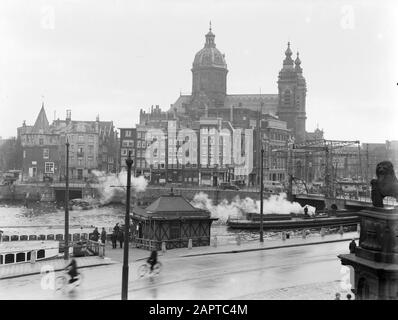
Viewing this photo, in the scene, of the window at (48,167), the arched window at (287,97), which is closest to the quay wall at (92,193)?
the window at (48,167)

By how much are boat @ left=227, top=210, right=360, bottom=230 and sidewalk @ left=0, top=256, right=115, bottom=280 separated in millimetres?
33006

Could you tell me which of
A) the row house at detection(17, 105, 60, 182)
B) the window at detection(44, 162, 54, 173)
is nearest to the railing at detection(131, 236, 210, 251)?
the row house at detection(17, 105, 60, 182)

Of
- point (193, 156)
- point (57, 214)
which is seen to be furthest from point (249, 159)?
point (57, 214)

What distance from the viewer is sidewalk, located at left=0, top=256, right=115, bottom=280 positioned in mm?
22763

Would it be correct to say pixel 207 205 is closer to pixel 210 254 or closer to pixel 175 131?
pixel 175 131

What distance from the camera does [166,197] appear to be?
3350cm

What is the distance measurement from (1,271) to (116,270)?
516 cm

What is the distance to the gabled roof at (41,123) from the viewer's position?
10594cm

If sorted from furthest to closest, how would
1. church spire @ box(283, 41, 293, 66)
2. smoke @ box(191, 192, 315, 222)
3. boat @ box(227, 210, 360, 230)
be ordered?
1. church spire @ box(283, 41, 293, 66)
2. smoke @ box(191, 192, 315, 222)
3. boat @ box(227, 210, 360, 230)

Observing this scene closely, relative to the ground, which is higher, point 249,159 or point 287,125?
point 287,125

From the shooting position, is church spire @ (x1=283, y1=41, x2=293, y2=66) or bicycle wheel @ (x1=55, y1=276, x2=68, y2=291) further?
church spire @ (x1=283, y1=41, x2=293, y2=66)

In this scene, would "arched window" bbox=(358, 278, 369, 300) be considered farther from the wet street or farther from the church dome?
the church dome

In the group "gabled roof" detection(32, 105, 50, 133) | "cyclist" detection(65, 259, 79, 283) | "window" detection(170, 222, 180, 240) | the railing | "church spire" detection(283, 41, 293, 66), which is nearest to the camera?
"cyclist" detection(65, 259, 79, 283)
